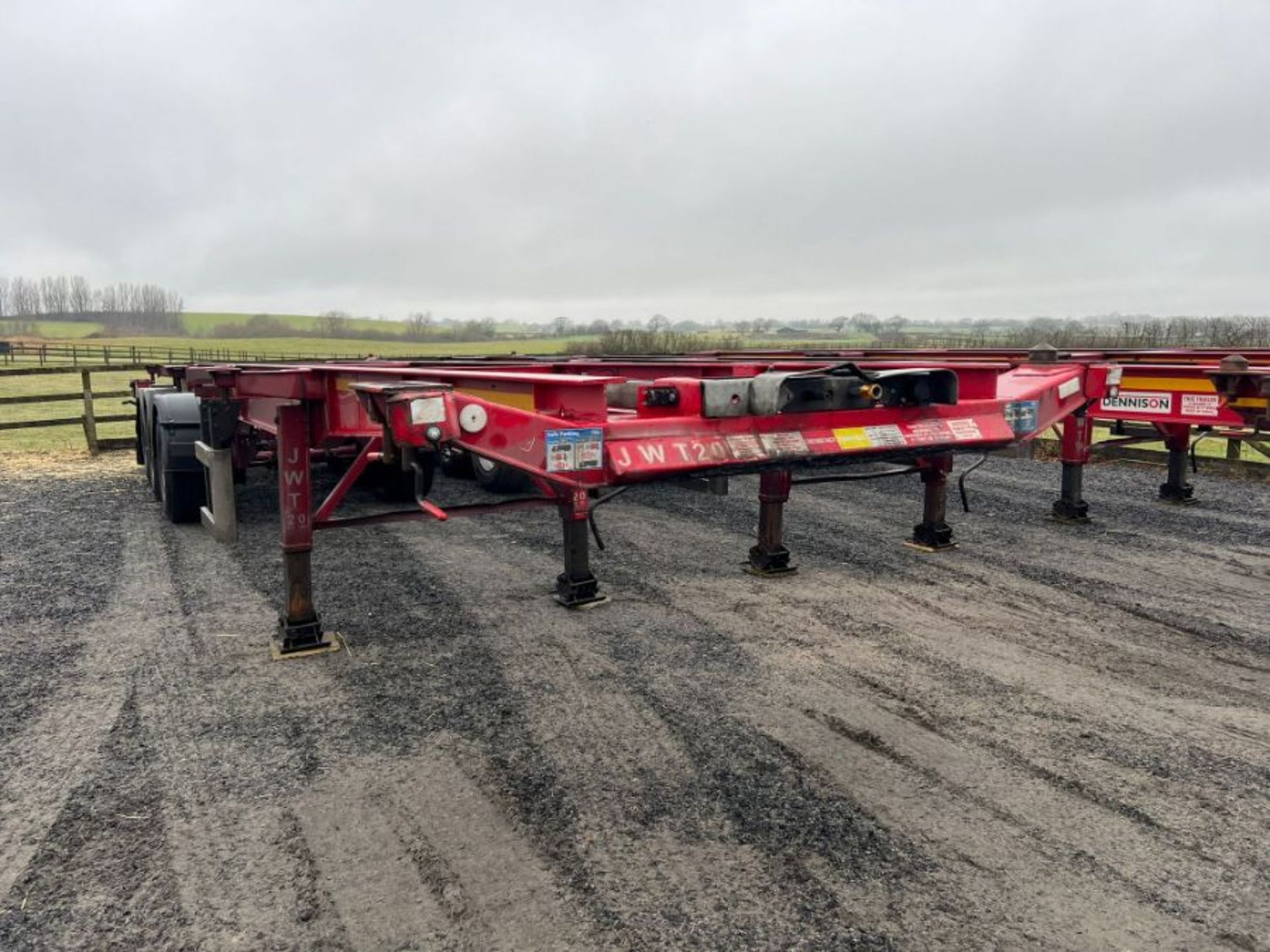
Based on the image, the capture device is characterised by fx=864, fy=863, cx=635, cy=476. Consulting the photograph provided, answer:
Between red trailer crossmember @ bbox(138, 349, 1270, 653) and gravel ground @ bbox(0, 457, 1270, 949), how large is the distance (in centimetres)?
69

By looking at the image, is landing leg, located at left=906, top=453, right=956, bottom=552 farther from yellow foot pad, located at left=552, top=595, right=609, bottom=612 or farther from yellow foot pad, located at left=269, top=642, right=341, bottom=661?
yellow foot pad, located at left=269, top=642, right=341, bottom=661

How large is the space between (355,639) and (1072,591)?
4.52 m

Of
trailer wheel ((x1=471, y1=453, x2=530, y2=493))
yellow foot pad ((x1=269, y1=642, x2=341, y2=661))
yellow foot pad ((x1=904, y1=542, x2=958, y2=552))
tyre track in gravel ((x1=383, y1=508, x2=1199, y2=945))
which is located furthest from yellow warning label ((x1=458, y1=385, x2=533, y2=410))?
trailer wheel ((x1=471, y1=453, x2=530, y2=493))

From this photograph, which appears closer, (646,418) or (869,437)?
(646,418)

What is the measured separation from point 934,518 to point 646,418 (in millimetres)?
3995

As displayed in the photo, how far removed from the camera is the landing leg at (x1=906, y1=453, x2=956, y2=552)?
21.5 ft

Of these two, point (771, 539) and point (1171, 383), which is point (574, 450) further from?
point (1171, 383)

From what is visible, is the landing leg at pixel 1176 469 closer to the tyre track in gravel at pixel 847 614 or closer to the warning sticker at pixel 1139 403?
the warning sticker at pixel 1139 403

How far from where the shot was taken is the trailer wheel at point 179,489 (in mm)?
7637

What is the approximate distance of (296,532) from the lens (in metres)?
4.62

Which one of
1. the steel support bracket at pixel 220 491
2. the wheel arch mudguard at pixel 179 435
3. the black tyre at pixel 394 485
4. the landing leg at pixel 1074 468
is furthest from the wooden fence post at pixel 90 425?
the landing leg at pixel 1074 468

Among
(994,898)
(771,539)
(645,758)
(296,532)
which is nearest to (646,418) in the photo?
(645,758)

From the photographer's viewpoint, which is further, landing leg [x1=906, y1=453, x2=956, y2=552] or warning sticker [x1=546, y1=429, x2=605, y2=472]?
landing leg [x1=906, y1=453, x2=956, y2=552]

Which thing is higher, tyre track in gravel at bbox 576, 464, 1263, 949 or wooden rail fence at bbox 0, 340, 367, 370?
wooden rail fence at bbox 0, 340, 367, 370
